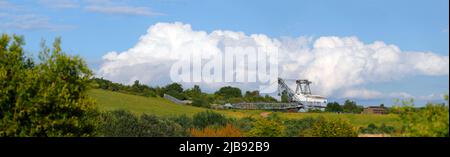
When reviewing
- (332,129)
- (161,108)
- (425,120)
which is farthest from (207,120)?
(425,120)

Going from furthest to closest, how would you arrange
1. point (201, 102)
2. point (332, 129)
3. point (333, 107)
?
point (333, 107) → point (201, 102) → point (332, 129)

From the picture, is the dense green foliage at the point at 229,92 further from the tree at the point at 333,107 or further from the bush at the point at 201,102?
the tree at the point at 333,107

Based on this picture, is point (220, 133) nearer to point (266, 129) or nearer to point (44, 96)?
point (266, 129)

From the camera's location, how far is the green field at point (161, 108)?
105 metres

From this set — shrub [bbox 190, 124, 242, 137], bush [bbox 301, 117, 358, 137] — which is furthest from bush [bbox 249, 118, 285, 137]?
shrub [bbox 190, 124, 242, 137]

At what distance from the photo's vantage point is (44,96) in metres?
29.0

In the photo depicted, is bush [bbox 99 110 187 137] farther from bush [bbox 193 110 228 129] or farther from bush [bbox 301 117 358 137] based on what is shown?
bush [bbox 193 110 228 129]

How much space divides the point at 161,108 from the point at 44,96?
83.9m

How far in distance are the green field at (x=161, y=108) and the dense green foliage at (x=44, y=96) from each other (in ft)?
235

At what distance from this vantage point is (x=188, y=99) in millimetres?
129500

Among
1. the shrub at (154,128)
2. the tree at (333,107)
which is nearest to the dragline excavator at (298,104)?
the tree at (333,107)
